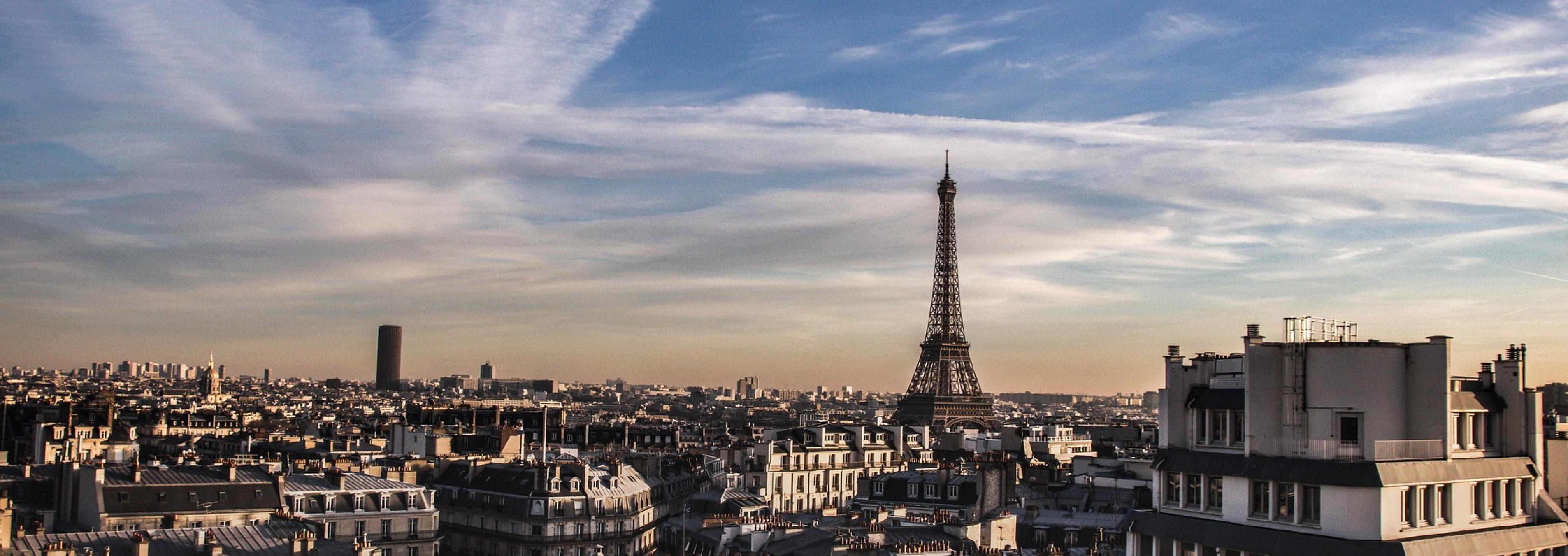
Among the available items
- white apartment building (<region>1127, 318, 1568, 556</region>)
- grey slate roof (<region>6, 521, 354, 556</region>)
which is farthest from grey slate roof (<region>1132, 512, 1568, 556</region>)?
grey slate roof (<region>6, 521, 354, 556</region>)

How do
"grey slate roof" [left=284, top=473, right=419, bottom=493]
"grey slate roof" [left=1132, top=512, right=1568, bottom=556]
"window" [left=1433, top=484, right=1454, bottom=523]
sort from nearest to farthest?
1. "grey slate roof" [left=1132, top=512, right=1568, bottom=556]
2. "window" [left=1433, top=484, right=1454, bottom=523]
3. "grey slate roof" [left=284, top=473, right=419, bottom=493]

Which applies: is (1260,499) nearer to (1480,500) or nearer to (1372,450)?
(1372,450)

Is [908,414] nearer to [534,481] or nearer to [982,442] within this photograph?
[982,442]

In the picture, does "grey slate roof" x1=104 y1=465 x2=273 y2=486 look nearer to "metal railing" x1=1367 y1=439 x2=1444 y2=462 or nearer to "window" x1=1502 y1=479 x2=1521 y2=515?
"metal railing" x1=1367 y1=439 x2=1444 y2=462

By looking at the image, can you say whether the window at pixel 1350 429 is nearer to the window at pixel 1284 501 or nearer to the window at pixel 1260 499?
the window at pixel 1284 501

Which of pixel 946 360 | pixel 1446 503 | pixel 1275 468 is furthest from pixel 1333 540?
pixel 946 360

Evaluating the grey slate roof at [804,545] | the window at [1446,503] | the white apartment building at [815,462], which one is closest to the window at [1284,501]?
the window at [1446,503]

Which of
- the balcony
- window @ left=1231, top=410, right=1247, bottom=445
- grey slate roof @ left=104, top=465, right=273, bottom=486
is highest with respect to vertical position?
window @ left=1231, top=410, right=1247, bottom=445

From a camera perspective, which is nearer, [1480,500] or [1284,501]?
[1284,501]
